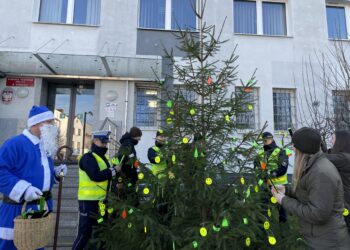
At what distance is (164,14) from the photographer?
37.0ft

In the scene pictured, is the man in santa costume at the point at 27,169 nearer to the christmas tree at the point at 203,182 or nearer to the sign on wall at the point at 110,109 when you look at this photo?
the christmas tree at the point at 203,182

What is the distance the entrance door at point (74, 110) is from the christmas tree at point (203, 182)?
7233mm

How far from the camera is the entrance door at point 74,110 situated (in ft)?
35.0

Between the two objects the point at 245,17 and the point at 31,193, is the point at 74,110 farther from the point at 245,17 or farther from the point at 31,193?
the point at 31,193

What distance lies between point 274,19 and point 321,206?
11168mm

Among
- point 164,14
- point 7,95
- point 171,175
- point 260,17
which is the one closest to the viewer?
point 171,175

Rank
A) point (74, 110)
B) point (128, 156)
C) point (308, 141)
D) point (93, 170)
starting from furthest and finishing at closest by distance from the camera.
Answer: point (74, 110), point (93, 170), point (128, 156), point (308, 141)

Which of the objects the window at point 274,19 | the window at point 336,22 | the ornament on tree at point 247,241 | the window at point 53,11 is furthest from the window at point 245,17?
the ornament on tree at point 247,241

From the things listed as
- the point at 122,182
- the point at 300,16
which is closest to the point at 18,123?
the point at 122,182

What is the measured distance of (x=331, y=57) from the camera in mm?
11508

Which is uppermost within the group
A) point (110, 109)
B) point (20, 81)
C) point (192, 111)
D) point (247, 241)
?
point (20, 81)

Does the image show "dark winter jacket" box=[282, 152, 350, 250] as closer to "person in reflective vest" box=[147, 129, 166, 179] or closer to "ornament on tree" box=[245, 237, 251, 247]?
"ornament on tree" box=[245, 237, 251, 247]

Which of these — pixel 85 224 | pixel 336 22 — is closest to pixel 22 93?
pixel 85 224

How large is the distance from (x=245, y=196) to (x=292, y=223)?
0.87 meters
